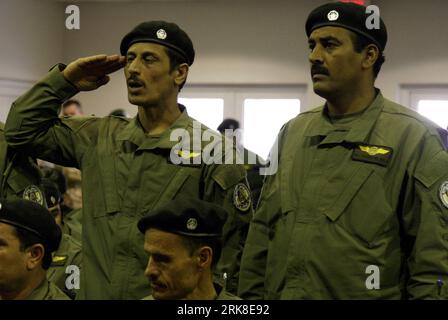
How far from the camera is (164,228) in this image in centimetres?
244

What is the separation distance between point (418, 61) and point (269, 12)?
1414 millimetres

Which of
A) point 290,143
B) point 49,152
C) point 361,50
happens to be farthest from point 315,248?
point 49,152

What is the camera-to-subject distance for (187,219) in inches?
95.5

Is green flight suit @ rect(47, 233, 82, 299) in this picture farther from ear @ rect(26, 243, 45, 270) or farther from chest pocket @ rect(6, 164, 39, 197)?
ear @ rect(26, 243, 45, 270)

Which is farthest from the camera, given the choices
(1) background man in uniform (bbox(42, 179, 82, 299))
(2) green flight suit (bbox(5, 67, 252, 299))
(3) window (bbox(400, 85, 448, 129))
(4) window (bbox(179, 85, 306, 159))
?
(4) window (bbox(179, 85, 306, 159))

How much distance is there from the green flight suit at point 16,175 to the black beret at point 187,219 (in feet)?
2.27

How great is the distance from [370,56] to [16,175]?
4.18 ft

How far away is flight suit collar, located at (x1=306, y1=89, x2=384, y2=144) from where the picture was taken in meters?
2.57

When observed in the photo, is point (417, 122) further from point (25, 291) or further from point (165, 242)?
point (25, 291)

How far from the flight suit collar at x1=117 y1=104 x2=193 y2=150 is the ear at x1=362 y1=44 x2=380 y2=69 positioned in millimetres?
625

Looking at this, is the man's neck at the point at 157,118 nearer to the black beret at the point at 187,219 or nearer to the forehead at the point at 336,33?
the black beret at the point at 187,219

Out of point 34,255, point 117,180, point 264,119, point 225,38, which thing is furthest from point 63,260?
point 225,38

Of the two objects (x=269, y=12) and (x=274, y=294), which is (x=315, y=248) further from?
(x=269, y=12)

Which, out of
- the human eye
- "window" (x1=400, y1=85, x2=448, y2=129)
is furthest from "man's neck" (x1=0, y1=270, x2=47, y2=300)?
"window" (x1=400, y1=85, x2=448, y2=129)
